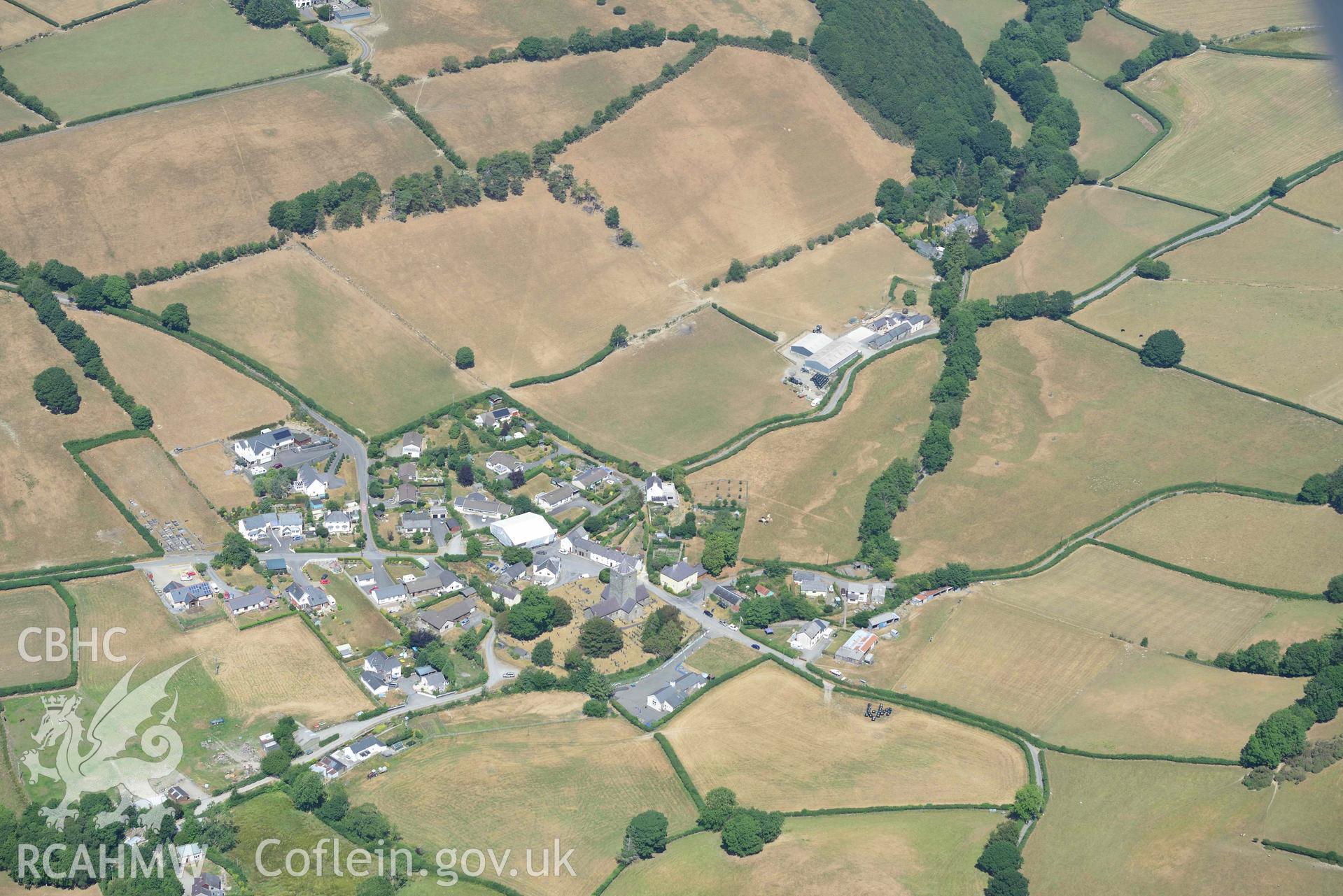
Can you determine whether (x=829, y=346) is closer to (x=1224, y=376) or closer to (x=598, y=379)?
(x=598, y=379)

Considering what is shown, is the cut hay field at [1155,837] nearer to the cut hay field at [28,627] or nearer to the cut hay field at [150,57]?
the cut hay field at [28,627]

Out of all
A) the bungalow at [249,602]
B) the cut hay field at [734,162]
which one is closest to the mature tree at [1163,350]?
the cut hay field at [734,162]

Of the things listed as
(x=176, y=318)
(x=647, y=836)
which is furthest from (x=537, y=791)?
(x=176, y=318)

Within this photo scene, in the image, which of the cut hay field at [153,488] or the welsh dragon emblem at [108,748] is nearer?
the welsh dragon emblem at [108,748]

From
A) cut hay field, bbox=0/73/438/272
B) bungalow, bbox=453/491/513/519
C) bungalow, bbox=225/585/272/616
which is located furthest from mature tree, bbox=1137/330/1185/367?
bungalow, bbox=225/585/272/616

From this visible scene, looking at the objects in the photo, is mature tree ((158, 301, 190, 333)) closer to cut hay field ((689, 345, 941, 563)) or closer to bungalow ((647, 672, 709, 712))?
cut hay field ((689, 345, 941, 563))
